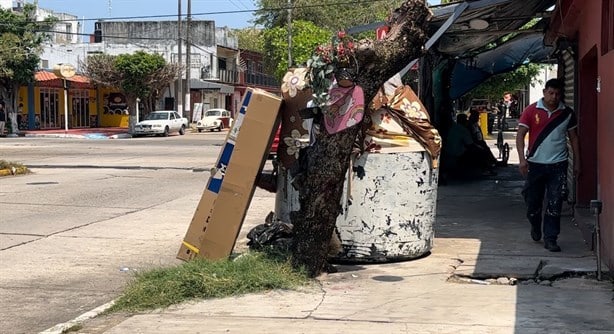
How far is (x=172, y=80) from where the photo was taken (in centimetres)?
5000

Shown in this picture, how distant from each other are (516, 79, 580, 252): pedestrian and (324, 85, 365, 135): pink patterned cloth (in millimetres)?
2335

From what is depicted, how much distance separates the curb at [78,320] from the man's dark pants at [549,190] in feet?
15.0

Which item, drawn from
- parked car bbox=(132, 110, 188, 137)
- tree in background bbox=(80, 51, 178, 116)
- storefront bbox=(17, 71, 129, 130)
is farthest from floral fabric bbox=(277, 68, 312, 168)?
storefront bbox=(17, 71, 129, 130)

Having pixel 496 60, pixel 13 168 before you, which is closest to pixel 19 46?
pixel 13 168

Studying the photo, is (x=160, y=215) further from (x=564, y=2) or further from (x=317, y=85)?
(x=564, y=2)

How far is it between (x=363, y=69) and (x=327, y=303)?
209 centimetres

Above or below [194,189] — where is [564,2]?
above

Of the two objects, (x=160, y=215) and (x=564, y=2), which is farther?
(x=160, y=215)

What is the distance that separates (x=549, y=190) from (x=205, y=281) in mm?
Result: 3880

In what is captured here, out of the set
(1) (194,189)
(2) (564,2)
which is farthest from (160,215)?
(2) (564,2)

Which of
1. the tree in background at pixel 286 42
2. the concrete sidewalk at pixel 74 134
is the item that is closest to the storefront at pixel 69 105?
the concrete sidewalk at pixel 74 134

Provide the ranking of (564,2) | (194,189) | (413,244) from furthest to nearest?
(194,189) < (564,2) < (413,244)

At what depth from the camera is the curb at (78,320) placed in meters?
5.90

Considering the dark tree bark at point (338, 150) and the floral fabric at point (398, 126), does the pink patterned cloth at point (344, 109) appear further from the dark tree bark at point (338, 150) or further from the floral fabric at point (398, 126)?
the floral fabric at point (398, 126)
